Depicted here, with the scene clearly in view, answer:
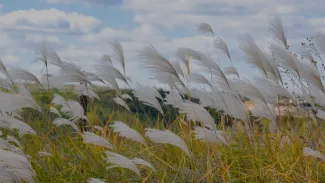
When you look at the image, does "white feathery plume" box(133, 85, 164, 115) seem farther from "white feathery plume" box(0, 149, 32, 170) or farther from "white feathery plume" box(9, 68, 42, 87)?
"white feathery plume" box(0, 149, 32, 170)

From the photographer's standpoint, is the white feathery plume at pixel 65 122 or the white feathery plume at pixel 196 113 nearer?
the white feathery plume at pixel 196 113

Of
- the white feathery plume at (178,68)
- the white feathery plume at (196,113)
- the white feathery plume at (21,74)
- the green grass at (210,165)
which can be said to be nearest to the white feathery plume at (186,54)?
the white feathery plume at (178,68)

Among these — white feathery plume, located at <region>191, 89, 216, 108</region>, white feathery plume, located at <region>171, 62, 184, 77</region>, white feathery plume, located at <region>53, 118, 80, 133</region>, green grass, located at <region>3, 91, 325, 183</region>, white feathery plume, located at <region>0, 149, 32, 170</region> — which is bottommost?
green grass, located at <region>3, 91, 325, 183</region>

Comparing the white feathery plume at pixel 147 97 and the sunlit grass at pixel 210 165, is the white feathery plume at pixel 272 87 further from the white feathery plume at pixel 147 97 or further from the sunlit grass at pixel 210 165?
the white feathery plume at pixel 147 97

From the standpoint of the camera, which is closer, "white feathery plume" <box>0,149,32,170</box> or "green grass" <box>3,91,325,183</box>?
"white feathery plume" <box>0,149,32,170</box>

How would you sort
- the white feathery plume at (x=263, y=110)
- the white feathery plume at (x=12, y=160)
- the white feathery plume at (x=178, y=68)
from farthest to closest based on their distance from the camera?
1. the white feathery plume at (x=178, y=68)
2. the white feathery plume at (x=263, y=110)
3. the white feathery plume at (x=12, y=160)

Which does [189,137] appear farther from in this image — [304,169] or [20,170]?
[20,170]

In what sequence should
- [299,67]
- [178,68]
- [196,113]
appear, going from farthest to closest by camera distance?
[178,68], [299,67], [196,113]

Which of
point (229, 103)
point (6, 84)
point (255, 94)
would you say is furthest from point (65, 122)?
point (255, 94)

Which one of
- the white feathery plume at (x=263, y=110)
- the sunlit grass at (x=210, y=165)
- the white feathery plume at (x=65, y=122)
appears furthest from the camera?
the white feathery plume at (x=65, y=122)

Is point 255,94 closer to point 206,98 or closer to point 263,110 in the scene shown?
point 263,110

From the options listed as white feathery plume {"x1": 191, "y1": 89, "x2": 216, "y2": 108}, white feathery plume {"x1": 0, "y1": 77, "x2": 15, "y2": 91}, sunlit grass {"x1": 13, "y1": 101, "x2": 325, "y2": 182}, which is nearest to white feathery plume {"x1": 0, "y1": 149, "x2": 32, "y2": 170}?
sunlit grass {"x1": 13, "y1": 101, "x2": 325, "y2": 182}

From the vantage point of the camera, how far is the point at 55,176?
4.23m

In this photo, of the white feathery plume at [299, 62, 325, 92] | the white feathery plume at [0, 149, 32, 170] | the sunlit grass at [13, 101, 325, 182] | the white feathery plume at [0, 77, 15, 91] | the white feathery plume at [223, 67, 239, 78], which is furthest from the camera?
the white feathery plume at [223, 67, 239, 78]
